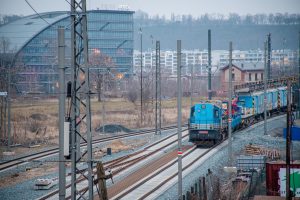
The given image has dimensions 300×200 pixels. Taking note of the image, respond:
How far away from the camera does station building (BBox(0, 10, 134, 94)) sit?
3292 inches

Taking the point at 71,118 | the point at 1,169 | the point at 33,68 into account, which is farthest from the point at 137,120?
the point at 33,68

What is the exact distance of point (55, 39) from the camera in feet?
298

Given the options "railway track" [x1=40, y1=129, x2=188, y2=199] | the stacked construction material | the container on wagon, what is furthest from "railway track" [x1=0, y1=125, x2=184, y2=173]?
the stacked construction material

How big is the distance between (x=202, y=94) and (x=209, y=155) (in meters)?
53.8

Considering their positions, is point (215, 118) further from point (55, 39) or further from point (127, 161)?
point (55, 39)

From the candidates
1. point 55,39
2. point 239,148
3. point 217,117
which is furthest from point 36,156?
point 55,39

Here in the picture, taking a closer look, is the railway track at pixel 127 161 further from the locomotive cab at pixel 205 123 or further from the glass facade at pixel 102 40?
the glass facade at pixel 102 40

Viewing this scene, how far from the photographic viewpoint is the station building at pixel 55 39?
83606 millimetres

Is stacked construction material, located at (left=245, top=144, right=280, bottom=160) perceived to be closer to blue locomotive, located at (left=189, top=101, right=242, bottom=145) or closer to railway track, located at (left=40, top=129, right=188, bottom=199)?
blue locomotive, located at (left=189, top=101, right=242, bottom=145)

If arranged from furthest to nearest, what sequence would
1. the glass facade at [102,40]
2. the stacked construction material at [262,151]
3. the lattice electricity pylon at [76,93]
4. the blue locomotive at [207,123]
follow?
the glass facade at [102,40] < the blue locomotive at [207,123] < the stacked construction material at [262,151] < the lattice electricity pylon at [76,93]

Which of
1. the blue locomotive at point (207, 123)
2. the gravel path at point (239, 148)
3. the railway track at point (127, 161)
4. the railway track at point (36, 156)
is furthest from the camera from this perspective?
the blue locomotive at point (207, 123)

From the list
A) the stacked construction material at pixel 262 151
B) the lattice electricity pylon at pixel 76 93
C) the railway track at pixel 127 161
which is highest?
the lattice electricity pylon at pixel 76 93

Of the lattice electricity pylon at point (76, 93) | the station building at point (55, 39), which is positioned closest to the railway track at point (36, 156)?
the lattice electricity pylon at point (76, 93)

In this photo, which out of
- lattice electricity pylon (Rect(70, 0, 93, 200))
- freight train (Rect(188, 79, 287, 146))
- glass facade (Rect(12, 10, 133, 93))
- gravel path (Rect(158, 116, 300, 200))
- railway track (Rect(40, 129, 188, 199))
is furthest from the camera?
glass facade (Rect(12, 10, 133, 93))
